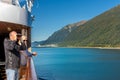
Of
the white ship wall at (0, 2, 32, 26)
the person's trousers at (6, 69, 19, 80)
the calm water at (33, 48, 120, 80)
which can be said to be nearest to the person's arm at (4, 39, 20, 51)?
the person's trousers at (6, 69, 19, 80)

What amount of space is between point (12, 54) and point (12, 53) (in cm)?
2

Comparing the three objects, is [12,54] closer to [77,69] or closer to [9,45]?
[9,45]

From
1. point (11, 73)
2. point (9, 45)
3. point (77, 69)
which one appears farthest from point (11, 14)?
point (77, 69)

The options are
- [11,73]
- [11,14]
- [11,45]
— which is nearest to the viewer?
[11,45]

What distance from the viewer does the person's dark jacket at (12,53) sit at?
7.06 metres

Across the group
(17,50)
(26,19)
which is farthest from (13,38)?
(26,19)

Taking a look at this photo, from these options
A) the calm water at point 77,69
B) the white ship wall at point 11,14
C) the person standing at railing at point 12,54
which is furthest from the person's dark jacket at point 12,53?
the calm water at point 77,69

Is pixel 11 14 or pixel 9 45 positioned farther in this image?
pixel 11 14

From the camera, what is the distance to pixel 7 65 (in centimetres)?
717

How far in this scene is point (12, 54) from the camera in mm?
7137

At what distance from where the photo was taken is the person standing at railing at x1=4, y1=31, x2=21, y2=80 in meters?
7.06

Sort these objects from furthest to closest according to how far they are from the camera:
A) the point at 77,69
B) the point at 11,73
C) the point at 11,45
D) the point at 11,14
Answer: the point at 77,69 < the point at 11,14 < the point at 11,73 < the point at 11,45

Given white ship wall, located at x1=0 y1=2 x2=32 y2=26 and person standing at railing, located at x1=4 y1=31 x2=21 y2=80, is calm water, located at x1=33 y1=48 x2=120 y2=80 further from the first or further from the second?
person standing at railing, located at x1=4 y1=31 x2=21 y2=80

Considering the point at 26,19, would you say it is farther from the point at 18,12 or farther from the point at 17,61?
the point at 17,61
